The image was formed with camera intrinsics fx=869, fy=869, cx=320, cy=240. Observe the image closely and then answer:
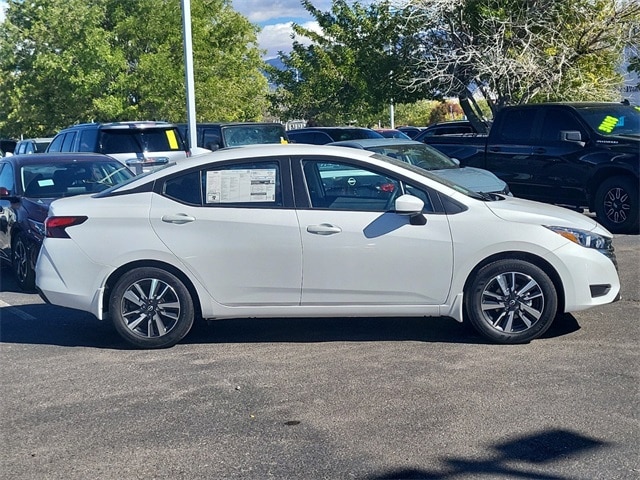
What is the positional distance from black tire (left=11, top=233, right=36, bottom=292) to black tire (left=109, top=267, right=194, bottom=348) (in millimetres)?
→ 3166

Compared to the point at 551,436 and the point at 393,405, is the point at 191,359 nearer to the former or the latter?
the point at 393,405

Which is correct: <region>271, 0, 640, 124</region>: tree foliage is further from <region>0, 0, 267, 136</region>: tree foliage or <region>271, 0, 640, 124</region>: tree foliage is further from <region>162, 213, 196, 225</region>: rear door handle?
<region>162, 213, 196, 225</region>: rear door handle

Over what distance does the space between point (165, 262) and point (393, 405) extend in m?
2.39

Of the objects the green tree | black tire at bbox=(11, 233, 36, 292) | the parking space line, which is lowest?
the parking space line

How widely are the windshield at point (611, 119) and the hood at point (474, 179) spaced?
2158mm

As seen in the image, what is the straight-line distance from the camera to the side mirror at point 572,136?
12828 mm

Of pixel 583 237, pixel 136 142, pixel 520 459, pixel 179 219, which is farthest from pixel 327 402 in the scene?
pixel 136 142

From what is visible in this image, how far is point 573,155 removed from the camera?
13.0 metres

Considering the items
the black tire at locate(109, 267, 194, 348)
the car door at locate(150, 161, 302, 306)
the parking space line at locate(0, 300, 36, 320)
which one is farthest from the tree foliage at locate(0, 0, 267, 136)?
the black tire at locate(109, 267, 194, 348)

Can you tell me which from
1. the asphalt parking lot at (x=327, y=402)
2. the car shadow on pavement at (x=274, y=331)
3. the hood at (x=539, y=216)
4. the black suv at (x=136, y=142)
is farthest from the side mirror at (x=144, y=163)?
the hood at (x=539, y=216)

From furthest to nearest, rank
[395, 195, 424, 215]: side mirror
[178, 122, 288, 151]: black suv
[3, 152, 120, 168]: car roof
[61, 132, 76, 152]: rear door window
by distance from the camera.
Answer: [178, 122, 288, 151]: black suv < [61, 132, 76, 152]: rear door window < [3, 152, 120, 168]: car roof < [395, 195, 424, 215]: side mirror

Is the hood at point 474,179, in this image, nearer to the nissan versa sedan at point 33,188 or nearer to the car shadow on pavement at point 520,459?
the nissan versa sedan at point 33,188

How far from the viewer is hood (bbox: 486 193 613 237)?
22.5 feet

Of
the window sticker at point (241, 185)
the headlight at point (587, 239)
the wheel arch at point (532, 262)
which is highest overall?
the window sticker at point (241, 185)
